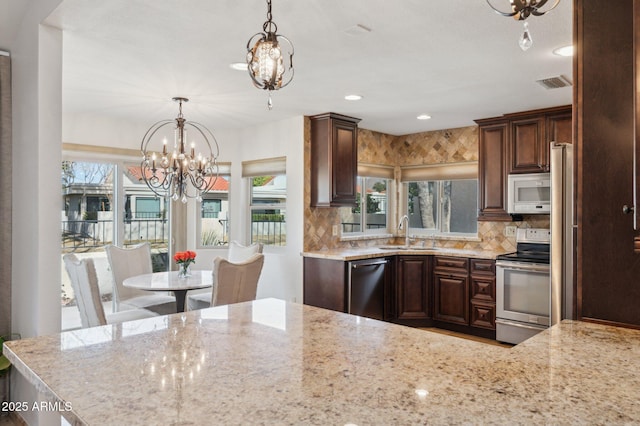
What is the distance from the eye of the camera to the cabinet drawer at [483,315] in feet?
15.4

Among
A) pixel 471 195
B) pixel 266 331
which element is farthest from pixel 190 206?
pixel 266 331

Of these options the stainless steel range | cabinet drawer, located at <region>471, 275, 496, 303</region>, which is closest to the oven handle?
the stainless steel range

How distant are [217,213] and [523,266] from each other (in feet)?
12.3

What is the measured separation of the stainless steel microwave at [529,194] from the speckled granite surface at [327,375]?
10.7 feet

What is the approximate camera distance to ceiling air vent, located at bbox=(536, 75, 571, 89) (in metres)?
3.53

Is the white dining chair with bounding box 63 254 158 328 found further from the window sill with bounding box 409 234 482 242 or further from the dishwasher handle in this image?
the window sill with bounding box 409 234 482 242

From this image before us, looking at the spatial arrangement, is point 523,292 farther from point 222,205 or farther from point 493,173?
point 222,205

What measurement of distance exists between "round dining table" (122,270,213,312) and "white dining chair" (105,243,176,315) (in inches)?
7.5

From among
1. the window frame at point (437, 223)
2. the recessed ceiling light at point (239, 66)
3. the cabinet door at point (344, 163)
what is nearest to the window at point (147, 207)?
the cabinet door at point (344, 163)

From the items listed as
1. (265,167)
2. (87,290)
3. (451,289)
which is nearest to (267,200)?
(265,167)

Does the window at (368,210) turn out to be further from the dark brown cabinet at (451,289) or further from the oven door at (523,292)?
→ the oven door at (523,292)

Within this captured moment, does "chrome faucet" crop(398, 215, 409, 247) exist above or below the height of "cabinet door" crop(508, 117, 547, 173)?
below

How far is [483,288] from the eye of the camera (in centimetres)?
475

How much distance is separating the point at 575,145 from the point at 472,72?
6.16 feet
